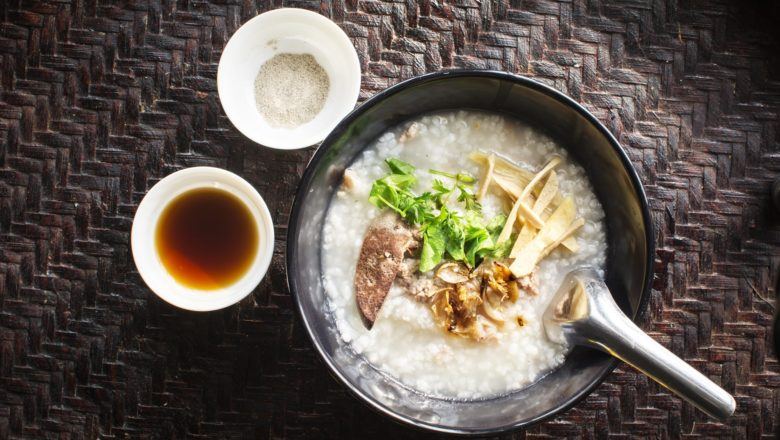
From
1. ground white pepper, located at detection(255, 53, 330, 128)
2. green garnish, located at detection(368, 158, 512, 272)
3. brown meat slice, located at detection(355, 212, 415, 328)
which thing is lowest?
brown meat slice, located at detection(355, 212, 415, 328)

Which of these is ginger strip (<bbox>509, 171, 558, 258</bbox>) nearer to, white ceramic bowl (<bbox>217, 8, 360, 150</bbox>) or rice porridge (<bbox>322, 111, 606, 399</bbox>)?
rice porridge (<bbox>322, 111, 606, 399</bbox>)

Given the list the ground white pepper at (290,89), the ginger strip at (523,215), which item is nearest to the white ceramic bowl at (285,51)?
the ground white pepper at (290,89)

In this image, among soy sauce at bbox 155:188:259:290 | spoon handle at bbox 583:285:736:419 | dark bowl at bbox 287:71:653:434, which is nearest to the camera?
spoon handle at bbox 583:285:736:419

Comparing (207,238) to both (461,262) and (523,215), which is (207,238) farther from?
(523,215)

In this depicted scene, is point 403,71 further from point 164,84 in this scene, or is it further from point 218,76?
point 164,84

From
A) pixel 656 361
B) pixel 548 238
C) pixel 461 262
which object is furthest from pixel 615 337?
pixel 461 262

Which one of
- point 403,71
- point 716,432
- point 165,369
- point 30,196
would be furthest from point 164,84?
point 716,432

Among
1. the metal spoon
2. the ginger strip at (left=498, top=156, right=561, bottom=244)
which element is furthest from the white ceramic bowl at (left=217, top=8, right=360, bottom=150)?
the metal spoon
